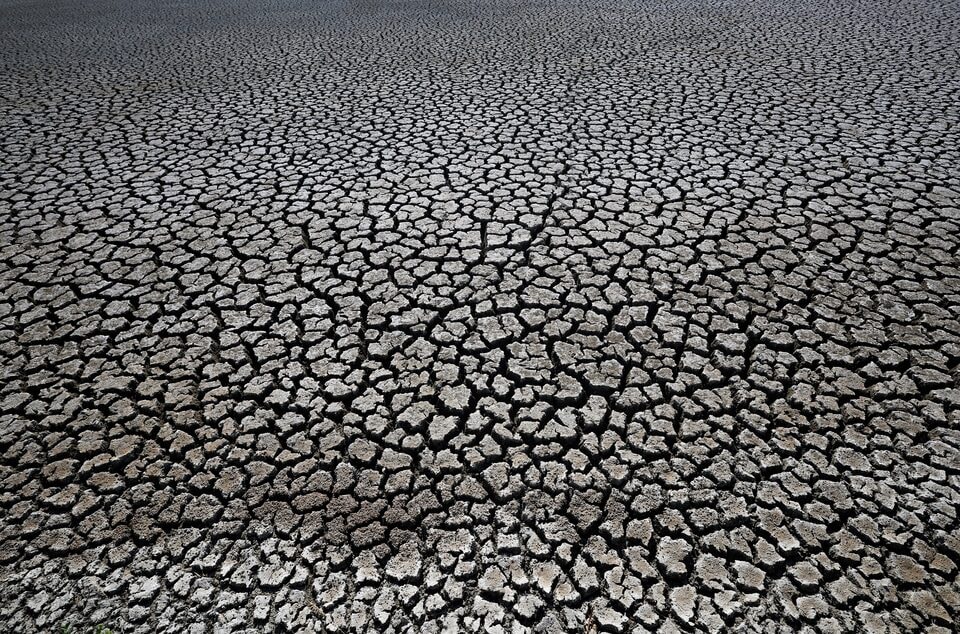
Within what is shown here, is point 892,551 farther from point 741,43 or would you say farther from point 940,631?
point 741,43

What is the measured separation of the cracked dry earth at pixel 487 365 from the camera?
135 centimetres

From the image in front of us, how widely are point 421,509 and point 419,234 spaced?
1.37 meters

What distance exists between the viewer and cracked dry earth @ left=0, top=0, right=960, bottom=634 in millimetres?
1351

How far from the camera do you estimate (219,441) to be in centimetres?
169

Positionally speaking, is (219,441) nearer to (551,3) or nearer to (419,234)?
(419,234)

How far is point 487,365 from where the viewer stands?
1.91m

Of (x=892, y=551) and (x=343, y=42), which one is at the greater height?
(x=343, y=42)

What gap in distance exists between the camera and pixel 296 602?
132cm

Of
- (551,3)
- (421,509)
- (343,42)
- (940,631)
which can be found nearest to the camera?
(940,631)

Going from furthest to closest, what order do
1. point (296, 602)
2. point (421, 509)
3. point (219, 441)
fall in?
point (219, 441)
point (421, 509)
point (296, 602)

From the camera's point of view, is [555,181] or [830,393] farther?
[555,181]

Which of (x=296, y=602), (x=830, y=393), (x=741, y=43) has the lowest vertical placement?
(x=296, y=602)

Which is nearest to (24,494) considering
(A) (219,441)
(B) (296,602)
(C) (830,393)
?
(A) (219,441)

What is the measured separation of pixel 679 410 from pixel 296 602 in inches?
45.5
